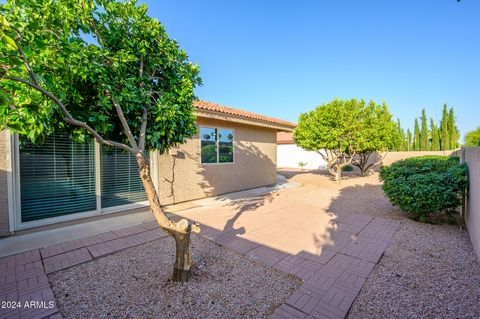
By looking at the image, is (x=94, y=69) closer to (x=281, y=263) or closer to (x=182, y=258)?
(x=182, y=258)

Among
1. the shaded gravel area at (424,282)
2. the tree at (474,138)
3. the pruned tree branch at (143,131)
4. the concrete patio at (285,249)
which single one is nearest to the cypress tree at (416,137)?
the tree at (474,138)

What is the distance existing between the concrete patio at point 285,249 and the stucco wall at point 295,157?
55.6 ft

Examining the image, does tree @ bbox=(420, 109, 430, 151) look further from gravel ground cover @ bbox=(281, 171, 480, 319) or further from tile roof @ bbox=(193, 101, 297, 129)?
gravel ground cover @ bbox=(281, 171, 480, 319)

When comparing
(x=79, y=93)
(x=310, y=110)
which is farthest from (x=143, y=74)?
(x=310, y=110)

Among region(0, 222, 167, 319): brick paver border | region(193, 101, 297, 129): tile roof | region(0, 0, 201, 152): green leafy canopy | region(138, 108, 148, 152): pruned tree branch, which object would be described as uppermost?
region(193, 101, 297, 129): tile roof

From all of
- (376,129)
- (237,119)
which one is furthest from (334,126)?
(237,119)

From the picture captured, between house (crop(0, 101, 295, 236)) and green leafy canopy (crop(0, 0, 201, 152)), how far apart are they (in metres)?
1.58

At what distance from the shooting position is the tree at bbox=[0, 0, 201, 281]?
2.36m

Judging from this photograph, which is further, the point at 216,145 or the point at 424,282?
the point at 216,145

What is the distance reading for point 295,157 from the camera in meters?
24.7

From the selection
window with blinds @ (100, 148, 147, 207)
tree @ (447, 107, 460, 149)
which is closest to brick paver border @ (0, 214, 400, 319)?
window with blinds @ (100, 148, 147, 207)

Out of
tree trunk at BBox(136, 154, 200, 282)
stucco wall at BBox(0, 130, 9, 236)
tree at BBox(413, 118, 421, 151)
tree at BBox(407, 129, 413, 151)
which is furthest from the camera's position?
tree at BBox(407, 129, 413, 151)

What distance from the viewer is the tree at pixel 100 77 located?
2.36 metres

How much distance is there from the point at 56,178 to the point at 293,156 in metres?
22.5
